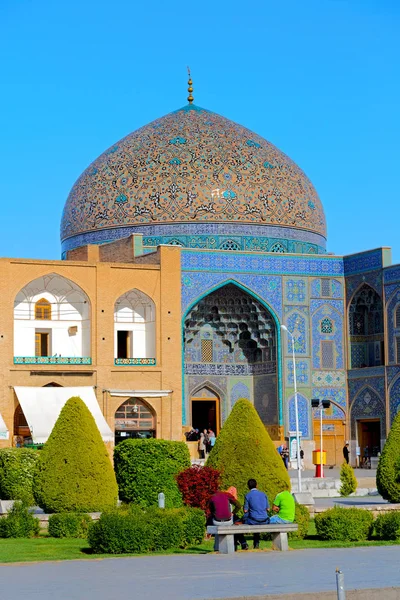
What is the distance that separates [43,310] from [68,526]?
17.3 metres

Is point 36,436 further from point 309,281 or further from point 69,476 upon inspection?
point 69,476

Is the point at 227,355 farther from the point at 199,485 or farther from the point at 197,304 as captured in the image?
the point at 199,485

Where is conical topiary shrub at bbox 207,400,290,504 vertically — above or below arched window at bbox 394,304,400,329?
below

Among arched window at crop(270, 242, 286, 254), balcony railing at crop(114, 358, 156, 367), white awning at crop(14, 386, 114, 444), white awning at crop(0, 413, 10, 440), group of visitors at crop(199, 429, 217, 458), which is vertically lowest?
group of visitors at crop(199, 429, 217, 458)

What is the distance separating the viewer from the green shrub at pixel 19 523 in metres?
14.5

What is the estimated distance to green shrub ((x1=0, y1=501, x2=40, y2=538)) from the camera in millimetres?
14539

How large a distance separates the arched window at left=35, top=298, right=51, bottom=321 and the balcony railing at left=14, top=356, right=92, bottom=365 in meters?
1.41

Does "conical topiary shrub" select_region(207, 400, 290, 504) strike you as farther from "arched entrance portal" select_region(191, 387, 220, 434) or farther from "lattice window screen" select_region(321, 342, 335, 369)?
"arched entrance portal" select_region(191, 387, 220, 434)

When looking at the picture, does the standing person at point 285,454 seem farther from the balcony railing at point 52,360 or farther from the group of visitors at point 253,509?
the group of visitors at point 253,509

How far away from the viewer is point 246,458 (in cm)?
1484

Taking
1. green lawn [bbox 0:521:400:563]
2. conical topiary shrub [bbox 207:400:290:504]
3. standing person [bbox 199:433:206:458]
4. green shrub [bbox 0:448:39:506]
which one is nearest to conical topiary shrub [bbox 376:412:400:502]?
conical topiary shrub [bbox 207:400:290:504]

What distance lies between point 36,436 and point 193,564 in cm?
1764

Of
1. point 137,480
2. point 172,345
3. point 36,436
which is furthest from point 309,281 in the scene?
point 137,480

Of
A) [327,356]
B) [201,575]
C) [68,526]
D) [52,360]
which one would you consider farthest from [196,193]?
[201,575]
